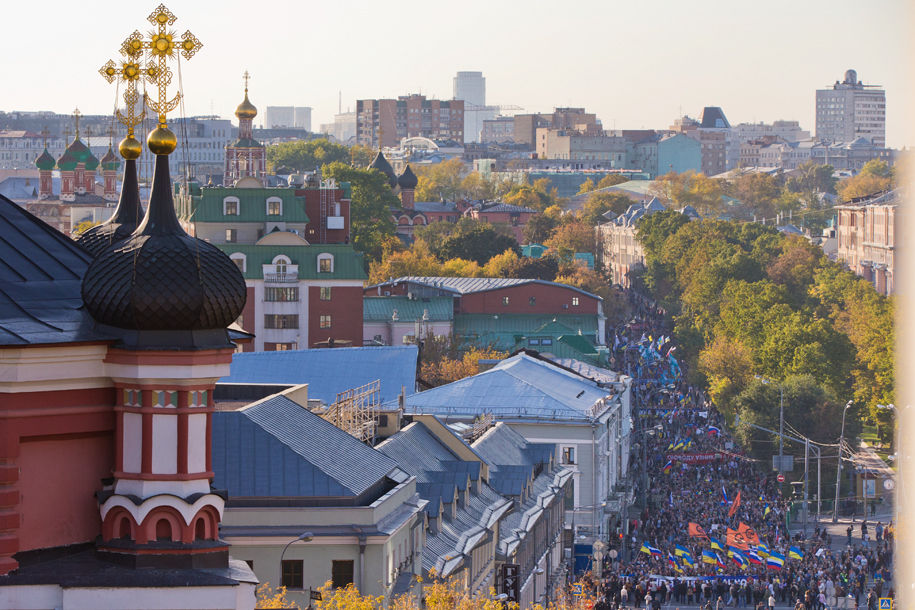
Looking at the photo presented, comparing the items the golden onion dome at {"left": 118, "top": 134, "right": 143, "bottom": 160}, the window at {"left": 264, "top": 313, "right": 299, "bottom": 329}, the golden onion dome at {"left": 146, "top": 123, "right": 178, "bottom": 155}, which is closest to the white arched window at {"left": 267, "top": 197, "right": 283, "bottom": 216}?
the window at {"left": 264, "top": 313, "right": 299, "bottom": 329}

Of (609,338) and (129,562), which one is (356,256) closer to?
(609,338)

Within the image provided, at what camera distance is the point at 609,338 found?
4751 inches

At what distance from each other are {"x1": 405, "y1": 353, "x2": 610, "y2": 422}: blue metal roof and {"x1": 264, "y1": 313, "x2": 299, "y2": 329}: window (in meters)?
15.3

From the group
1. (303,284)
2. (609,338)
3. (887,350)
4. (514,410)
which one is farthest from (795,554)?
(609,338)

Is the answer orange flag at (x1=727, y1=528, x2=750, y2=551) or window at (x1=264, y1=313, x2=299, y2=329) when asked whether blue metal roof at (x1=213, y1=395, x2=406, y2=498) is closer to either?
orange flag at (x1=727, y1=528, x2=750, y2=551)

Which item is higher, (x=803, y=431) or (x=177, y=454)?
(x=177, y=454)

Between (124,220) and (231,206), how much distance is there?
235 ft

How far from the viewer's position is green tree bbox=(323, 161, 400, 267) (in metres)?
135

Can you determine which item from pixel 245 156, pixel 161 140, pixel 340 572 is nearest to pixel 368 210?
pixel 245 156

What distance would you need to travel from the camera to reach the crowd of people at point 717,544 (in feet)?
185

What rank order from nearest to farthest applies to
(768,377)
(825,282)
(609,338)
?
(768,377)
(609,338)
(825,282)

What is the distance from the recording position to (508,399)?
225 feet

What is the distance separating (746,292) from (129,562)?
4412 inches

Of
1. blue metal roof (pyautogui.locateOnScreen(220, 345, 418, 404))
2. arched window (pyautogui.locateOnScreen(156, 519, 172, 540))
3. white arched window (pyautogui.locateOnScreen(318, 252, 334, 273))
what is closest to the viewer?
arched window (pyautogui.locateOnScreen(156, 519, 172, 540))
